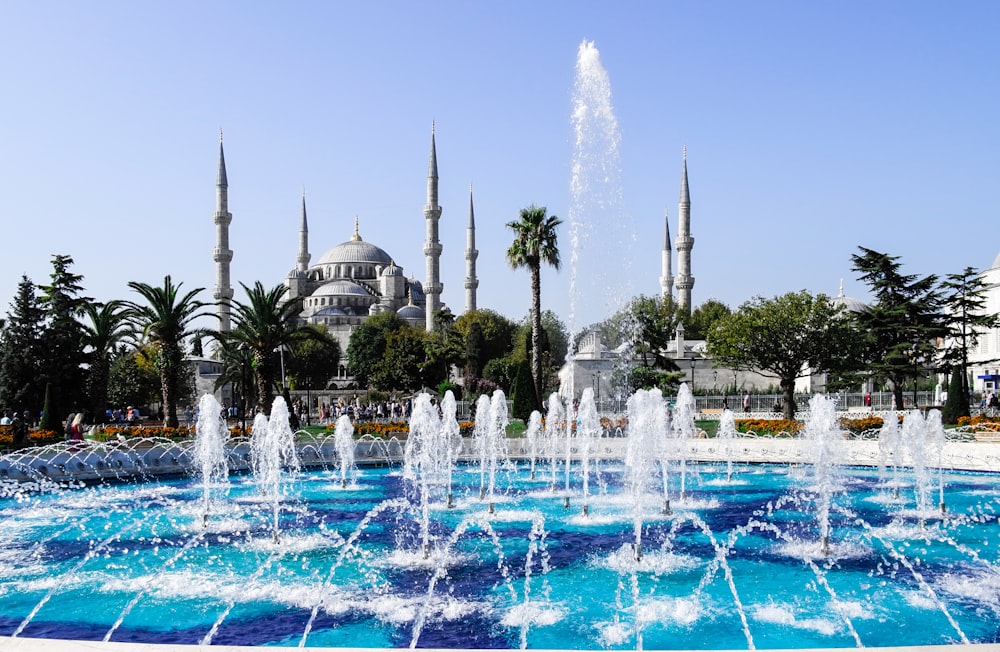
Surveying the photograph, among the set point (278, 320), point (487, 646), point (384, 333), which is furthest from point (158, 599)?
point (384, 333)

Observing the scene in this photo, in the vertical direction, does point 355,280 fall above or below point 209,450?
above

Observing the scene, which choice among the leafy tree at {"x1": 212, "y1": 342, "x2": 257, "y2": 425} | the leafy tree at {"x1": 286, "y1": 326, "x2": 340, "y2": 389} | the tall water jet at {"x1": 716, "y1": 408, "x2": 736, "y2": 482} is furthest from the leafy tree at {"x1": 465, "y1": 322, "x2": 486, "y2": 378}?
the tall water jet at {"x1": 716, "y1": 408, "x2": 736, "y2": 482}

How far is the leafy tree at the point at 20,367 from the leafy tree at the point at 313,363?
23.5m

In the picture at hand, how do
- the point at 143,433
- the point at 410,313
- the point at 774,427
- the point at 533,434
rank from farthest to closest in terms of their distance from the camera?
the point at 410,313, the point at 143,433, the point at 774,427, the point at 533,434

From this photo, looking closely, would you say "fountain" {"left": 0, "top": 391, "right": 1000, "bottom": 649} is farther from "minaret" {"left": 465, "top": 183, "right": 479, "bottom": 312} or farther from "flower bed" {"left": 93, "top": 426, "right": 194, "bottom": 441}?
"minaret" {"left": 465, "top": 183, "right": 479, "bottom": 312}

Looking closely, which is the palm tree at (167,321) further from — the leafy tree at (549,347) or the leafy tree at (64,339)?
the leafy tree at (549,347)

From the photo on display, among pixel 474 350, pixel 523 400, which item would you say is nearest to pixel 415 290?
pixel 474 350

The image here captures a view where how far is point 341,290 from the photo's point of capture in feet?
244

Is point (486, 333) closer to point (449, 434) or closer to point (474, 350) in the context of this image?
point (474, 350)

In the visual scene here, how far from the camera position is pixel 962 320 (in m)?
25.7

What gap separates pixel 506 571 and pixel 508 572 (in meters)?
0.03

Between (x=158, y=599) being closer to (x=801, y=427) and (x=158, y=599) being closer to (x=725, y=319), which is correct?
(x=801, y=427)

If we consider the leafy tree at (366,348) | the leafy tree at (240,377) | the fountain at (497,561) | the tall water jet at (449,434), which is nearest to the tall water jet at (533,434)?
the tall water jet at (449,434)

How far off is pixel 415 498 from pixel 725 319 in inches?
665
